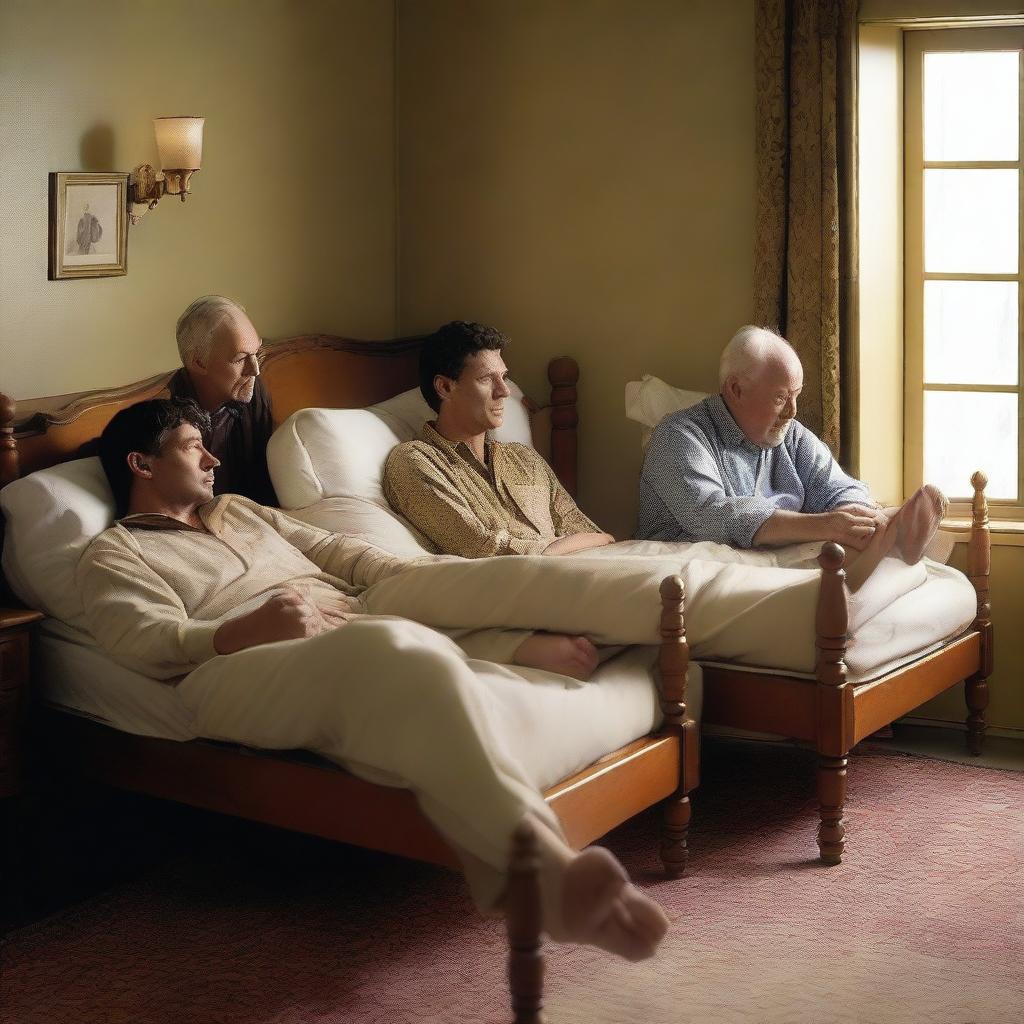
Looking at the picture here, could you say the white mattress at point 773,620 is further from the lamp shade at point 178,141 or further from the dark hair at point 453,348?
the lamp shade at point 178,141

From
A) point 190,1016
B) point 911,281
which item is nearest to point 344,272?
point 911,281

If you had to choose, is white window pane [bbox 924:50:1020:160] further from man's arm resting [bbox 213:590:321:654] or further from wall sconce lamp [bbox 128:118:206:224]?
man's arm resting [bbox 213:590:321:654]

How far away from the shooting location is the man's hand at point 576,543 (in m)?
3.72

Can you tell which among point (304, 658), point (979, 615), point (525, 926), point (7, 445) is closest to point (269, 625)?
point (304, 658)

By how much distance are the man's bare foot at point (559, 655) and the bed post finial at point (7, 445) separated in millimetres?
1136

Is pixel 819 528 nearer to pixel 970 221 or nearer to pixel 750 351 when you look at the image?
pixel 750 351

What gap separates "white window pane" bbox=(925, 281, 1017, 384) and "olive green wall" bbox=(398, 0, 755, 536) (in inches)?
22.3

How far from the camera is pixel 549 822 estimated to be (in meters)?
2.28

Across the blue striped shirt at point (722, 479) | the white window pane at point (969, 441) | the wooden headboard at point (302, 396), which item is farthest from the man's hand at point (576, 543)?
the white window pane at point (969, 441)

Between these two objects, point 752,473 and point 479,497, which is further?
point 752,473

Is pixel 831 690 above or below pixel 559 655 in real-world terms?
below

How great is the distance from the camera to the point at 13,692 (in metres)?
2.88

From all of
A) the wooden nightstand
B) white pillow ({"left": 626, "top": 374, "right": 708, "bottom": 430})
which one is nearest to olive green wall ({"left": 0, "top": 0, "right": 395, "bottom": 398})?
the wooden nightstand

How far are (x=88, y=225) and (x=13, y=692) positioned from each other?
1164 millimetres
